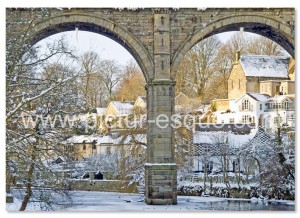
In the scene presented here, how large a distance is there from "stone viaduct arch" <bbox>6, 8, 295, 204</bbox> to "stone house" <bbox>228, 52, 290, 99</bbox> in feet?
76.2

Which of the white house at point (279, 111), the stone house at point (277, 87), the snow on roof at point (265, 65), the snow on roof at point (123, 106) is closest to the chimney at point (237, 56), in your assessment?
the snow on roof at point (265, 65)

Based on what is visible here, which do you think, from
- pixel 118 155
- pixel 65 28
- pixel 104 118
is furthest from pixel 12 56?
pixel 104 118

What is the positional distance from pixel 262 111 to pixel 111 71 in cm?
1035

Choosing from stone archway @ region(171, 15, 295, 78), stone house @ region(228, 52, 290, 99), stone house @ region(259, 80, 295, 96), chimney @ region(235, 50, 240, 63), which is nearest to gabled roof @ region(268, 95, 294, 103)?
stone house @ region(259, 80, 295, 96)

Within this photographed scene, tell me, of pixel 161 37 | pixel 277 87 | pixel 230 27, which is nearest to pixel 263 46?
pixel 277 87

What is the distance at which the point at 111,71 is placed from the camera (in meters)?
38.0

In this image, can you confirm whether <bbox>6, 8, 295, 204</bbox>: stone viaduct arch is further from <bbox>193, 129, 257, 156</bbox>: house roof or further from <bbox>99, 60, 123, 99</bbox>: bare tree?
<bbox>99, 60, 123, 99</bbox>: bare tree

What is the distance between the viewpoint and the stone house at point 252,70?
40281 mm

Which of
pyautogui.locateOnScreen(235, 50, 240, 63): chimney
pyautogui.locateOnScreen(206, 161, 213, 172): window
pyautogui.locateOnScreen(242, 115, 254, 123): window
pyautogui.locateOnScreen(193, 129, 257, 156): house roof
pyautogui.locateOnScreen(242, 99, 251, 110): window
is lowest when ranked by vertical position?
pyautogui.locateOnScreen(206, 161, 213, 172): window

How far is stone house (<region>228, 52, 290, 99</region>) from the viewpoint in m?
40.3

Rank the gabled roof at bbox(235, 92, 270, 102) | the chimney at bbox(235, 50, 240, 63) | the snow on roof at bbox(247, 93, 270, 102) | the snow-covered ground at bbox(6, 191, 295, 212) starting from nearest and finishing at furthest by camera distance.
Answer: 1. the snow-covered ground at bbox(6, 191, 295, 212)
2. the gabled roof at bbox(235, 92, 270, 102)
3. the snow on roof at bbox(247, 93, 270, 102)
4. the chimney at bbox(235, 50, 240, 63)

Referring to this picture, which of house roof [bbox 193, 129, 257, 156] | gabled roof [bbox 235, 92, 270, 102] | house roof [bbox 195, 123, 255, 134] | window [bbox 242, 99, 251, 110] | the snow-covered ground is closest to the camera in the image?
the snow-covered ground

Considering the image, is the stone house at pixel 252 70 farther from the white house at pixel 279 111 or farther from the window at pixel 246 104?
the white house at pixel 279 111

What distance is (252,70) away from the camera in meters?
41.8
